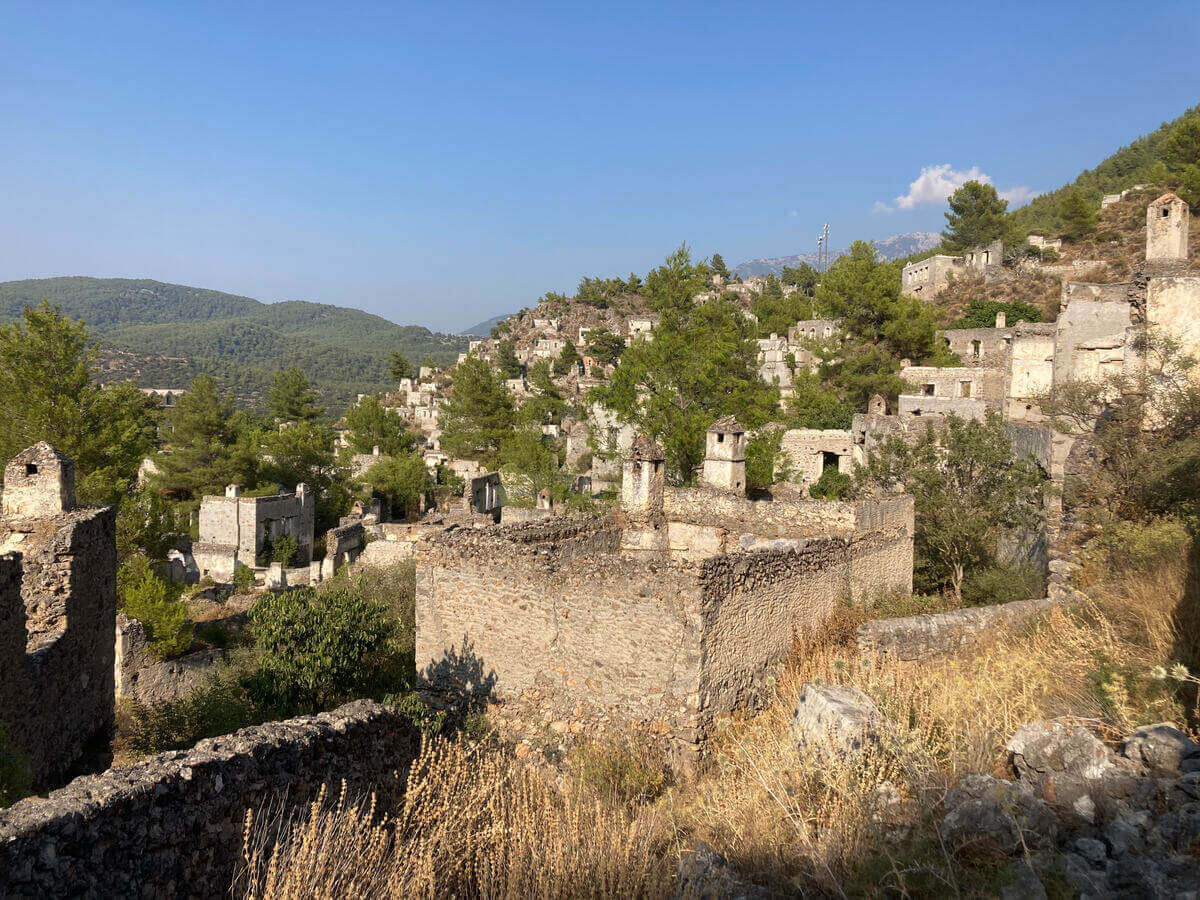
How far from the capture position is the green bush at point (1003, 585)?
32.4 ft

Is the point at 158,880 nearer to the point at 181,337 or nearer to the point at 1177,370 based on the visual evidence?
the point at 1177,370

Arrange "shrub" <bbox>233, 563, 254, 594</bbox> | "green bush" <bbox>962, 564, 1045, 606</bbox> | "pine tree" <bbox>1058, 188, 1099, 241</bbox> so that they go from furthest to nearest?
1. "pine tree" <bbox>1058, 188, 1099, 241</bbox>
2. "shrub" <bbox>233, 563, 254, 594</bbox>
3. "green bush" <bbox>962, 564, 1045, 606</bbox>

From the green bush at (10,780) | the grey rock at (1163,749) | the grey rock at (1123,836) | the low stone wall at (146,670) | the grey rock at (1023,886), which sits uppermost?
the grey rock at (1163,749)

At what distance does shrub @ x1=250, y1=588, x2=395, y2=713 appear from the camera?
8555mm

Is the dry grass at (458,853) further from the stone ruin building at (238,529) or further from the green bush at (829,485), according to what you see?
the stone ruin building at (238,529)

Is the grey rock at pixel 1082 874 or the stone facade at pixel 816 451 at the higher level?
the stone facade at pixel 816 451

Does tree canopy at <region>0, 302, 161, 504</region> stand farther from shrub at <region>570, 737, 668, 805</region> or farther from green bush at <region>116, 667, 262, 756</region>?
shrub at <region>570, 737, 668, 805</region>

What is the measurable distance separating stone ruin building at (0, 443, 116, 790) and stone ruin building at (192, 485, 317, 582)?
16209 mm

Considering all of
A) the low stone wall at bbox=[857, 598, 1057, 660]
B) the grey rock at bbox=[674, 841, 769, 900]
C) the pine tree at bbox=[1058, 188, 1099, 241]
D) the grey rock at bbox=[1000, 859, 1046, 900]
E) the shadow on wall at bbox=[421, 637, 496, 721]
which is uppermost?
the pine tree at bbox=[1058, 188, 1099, 241]

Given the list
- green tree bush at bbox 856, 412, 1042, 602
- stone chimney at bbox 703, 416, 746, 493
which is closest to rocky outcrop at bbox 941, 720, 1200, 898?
green tree bush at bbox 856, 412, 1042, 602

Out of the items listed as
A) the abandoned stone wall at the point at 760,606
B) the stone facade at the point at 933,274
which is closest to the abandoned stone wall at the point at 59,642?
the abandoned stone wall at the point at 760,606

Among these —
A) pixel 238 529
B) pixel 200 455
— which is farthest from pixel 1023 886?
pixel 200 455

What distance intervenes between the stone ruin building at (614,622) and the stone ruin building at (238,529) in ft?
62.6

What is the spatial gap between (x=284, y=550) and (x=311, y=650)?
1926cm
